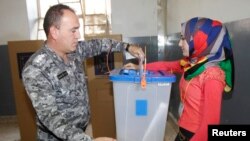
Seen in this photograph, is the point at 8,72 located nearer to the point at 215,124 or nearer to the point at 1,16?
the point at 1,16

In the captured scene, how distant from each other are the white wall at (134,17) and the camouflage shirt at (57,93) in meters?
1.86

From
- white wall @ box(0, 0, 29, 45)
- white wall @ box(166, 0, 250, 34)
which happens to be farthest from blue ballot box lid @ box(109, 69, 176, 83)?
white wall @ box(0, 0, 29, 45)

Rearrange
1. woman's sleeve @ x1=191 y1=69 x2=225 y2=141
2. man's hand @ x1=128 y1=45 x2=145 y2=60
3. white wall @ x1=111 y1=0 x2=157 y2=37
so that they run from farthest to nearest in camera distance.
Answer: white wall @ x1=111 y1=0 x2=157 y2=37, man's hand @ x1=128 y1=45 x2=145 y2=60, woman's sleeve @ x1=191 y1=69 x2=225 y2=141

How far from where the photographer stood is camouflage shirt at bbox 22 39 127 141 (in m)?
1.07

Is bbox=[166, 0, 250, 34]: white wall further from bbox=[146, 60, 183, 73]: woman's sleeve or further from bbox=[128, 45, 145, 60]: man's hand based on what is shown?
bbox=[128, 45, 145, 60]: man's hand

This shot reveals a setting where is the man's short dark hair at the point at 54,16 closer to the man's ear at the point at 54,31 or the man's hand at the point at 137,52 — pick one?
the man's ear at the point at 54,31

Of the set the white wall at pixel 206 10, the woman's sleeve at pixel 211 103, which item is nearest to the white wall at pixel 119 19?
the white wall at pixel 206 10

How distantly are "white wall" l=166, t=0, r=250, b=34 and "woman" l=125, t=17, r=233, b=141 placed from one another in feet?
0.96

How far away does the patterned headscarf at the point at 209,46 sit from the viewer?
1081mm

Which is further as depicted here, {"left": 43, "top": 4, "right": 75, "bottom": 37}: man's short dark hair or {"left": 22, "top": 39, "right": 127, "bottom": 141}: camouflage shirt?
{"left": 43, "top": 4, "right": 75, "bottom": 37}: man's short dark hair

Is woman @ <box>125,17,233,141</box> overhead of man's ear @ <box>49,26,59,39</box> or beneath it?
beneath

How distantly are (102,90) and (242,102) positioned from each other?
1.40 m

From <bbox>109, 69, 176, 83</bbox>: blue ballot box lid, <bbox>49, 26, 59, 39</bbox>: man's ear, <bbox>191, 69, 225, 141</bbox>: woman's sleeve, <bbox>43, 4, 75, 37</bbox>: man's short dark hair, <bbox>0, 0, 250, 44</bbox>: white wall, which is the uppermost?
<bbox>0, 0, 250, 44</bbox>: white wall

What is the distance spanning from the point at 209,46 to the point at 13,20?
3.15m
